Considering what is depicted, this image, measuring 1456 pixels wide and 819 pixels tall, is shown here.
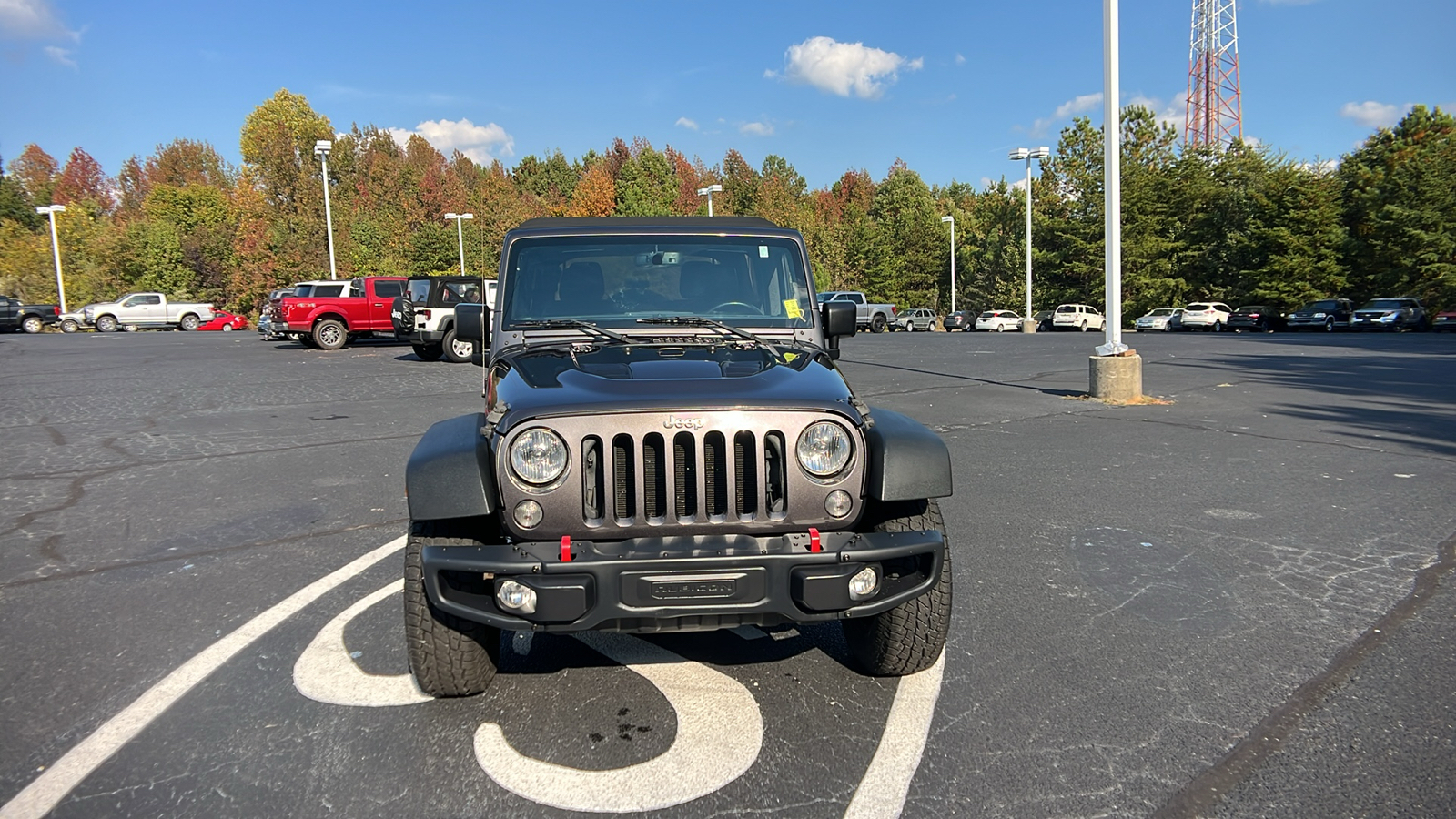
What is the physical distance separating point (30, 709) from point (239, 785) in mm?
1236

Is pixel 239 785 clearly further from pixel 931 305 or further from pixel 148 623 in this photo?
pixel 931 305

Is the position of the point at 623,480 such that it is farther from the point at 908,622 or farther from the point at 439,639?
the point at 908,622

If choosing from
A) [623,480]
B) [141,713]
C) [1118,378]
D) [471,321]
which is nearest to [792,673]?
[623,480]

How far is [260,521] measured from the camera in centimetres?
639

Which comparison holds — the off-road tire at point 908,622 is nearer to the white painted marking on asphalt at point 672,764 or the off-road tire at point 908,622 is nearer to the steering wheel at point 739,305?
the white painted marking on asphalt at point 672,764

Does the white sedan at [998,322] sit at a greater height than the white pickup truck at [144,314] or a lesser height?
lesser

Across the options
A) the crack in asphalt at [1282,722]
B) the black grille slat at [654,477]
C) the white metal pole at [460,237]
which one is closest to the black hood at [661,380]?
the black grille slat at [654,477]

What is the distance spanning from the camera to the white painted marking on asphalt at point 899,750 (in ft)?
9.03

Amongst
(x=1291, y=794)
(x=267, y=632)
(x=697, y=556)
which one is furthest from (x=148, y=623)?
(x=1291, y=794)

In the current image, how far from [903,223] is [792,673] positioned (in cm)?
6435

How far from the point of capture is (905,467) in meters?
3.16

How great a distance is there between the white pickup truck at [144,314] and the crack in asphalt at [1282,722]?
5115 cm

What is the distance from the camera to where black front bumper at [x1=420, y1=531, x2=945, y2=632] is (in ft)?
9.34

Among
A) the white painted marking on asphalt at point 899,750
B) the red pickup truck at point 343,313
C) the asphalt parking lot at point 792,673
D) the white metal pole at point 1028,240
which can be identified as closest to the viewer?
the white painted marking on asphalt at point 899,750
